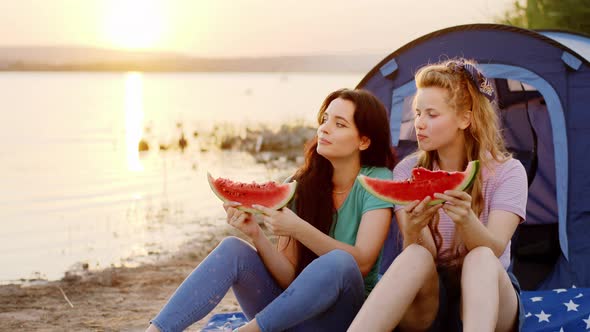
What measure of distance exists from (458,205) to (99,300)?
3.32 meters

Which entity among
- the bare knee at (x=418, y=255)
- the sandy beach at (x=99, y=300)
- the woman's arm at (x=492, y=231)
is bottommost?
the sandy beach at (x=99, y=300)

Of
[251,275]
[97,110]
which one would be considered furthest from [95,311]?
[97,110]

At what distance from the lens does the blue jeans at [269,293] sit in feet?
10.6

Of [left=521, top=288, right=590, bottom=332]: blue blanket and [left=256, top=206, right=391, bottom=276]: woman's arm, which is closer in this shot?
[left=256, top=206, right=391, bottom=276]: woman's arm

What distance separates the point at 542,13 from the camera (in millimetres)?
10758

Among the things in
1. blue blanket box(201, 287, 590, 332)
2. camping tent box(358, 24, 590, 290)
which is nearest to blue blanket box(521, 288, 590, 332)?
blue blanket box(201, 287, 590, 332)

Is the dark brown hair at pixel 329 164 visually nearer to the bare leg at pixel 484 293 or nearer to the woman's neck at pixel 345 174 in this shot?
the woman's neck at pixel 345 174

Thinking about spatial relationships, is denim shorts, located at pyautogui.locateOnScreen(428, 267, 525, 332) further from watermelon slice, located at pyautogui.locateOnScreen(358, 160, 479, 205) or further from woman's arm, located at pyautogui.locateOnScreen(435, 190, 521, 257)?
watermelon slice, located at pyautogui.locateOnScreen(358, 160, 479, 205)

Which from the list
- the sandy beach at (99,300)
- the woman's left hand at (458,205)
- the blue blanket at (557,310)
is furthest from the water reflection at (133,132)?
the woman's left hand at (458,205)

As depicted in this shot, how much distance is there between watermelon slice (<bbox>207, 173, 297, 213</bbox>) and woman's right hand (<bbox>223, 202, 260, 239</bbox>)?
3 cm

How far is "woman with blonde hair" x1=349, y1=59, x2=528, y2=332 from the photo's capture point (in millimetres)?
3004

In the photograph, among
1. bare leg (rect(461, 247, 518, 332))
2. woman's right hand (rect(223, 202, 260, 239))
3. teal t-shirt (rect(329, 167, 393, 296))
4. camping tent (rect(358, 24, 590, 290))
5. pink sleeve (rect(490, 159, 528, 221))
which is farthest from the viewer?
camping tent (rect(358, 24, 590, 290))

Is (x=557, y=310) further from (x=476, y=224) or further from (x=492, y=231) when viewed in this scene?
(x=476, y=224)

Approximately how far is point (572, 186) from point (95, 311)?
3250mm
